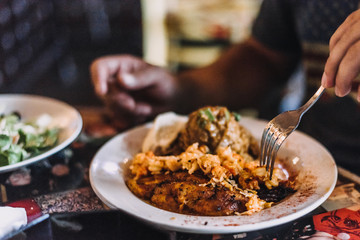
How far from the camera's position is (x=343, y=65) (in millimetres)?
904

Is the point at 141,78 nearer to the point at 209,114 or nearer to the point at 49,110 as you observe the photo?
the point at 49,110

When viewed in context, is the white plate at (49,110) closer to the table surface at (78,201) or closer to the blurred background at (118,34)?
the table surface at (78,201)

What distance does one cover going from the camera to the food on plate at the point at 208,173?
902mm

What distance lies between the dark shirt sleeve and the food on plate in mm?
977

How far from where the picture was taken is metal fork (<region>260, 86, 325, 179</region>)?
1012mm

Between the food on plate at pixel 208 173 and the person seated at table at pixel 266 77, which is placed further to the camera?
the person seated at table at pixel 266 77

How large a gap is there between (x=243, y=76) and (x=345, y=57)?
4.11 ft

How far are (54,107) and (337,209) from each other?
109cm

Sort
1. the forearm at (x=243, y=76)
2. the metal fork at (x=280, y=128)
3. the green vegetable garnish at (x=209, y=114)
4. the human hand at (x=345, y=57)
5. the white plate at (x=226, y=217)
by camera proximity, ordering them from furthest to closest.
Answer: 1. the forearm at (x=243, y=76)
2. the green vegetable garnish at (x=209, y=114)
3. the metal fork at (x=280, y=128)
4. the human hand at (x=345, y=57)
5. the white plate at (x=226, y=217)

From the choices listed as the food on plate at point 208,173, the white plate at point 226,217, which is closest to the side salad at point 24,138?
the white plate at point 226,217

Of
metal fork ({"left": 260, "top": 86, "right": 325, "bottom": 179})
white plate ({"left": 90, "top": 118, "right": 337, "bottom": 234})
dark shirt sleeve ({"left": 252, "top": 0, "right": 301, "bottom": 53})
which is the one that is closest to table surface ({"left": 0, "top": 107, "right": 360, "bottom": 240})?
white plate ({"left": 90, "top": 118, "right": 337, "bottom": 234})

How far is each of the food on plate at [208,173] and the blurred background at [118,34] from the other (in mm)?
1932

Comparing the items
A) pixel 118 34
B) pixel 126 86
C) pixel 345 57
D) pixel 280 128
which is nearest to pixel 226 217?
pixel 280 128

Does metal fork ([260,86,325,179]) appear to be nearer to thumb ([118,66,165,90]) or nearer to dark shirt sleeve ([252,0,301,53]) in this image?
thumb ([118,66,165,90])
